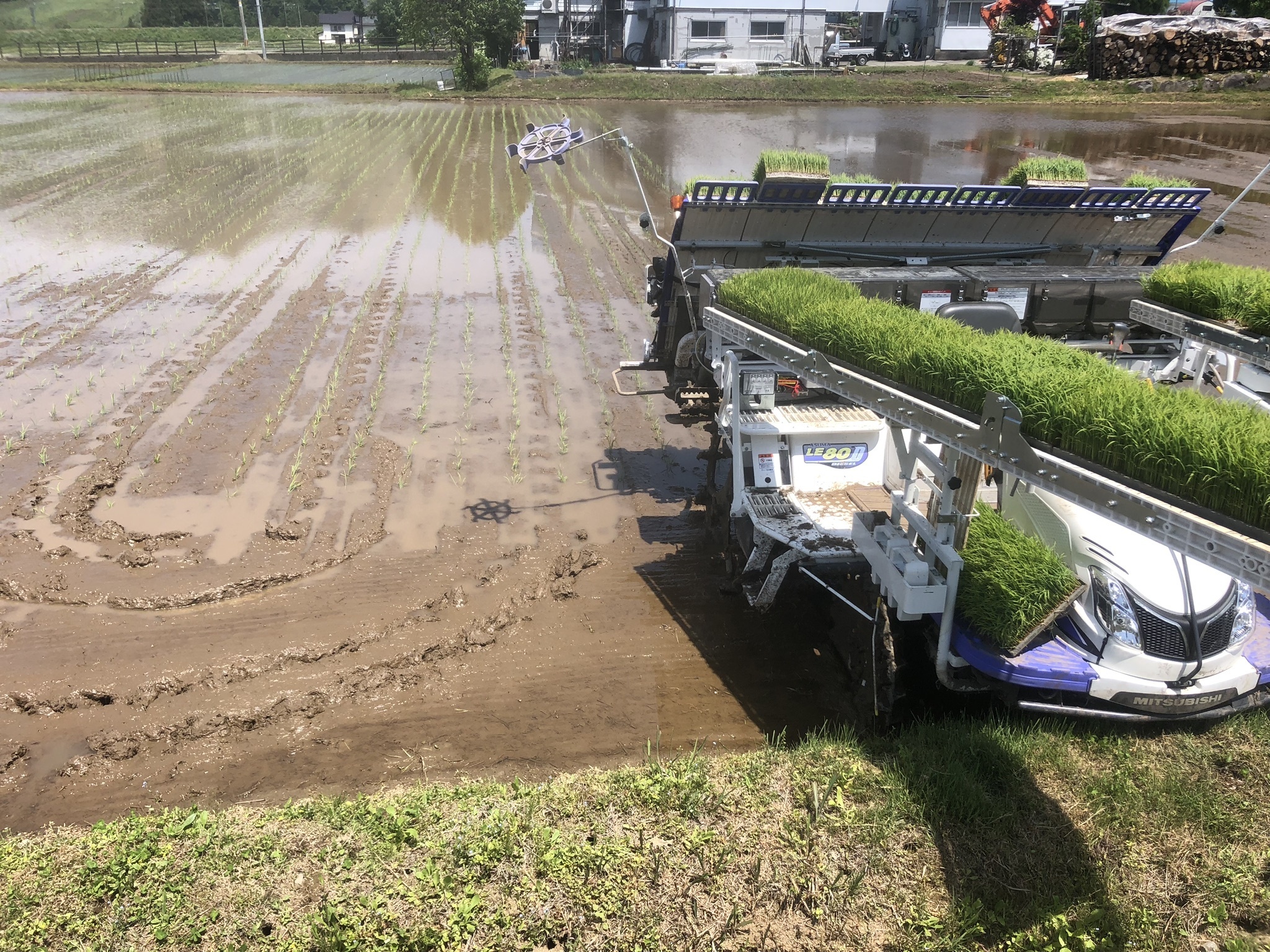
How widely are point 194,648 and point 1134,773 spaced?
5740 millimetres

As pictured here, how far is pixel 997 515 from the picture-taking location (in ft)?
15.8

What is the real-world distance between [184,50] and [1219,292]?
6527cm

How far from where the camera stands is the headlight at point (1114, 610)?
179 inches

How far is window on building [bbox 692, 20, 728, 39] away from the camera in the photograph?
142 feet

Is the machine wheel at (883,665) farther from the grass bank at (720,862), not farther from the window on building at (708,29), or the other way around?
the window on building at (708,29)

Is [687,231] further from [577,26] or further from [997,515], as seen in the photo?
[577,26]

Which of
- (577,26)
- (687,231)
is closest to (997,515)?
(687,231)

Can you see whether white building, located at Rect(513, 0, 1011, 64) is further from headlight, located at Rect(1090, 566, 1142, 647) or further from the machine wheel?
headlight, located at Rect(1090, 566, 1142, 647)

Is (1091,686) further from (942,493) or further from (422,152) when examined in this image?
(422,152)

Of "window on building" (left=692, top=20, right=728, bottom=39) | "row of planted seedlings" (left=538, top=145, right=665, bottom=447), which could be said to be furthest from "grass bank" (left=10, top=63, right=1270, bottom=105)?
"row of planted seedlings" (left=538, top=145, right=665, bottom=447)

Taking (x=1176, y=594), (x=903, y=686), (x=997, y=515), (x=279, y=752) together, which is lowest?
(x=279, y=752)

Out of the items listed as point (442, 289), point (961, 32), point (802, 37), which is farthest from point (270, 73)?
point (442, 289)

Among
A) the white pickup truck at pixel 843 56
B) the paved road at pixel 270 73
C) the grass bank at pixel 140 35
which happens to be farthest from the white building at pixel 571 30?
the grass bank at pixel 140 35

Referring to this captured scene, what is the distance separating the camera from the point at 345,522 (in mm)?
7645
